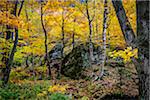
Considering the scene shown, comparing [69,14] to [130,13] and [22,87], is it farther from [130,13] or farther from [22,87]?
[22,87]

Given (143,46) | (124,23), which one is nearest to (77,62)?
(124,23)

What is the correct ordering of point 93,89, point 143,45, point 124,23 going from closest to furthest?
point 143,45 → point 124,23 → point 93,89

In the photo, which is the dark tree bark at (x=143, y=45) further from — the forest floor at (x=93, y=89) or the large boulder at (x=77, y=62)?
the large boulder at (x=77, y=62)

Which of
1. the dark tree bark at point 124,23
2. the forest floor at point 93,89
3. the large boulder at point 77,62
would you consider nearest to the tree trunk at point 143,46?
the dark tree bark at point 124,23

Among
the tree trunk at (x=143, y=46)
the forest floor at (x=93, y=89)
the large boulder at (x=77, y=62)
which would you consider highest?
the tree trunk at (x=143, y=46)

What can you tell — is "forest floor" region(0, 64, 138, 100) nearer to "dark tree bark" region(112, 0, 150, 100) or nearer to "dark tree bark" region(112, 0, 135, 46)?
"dark tree bark" region(112, 0, 135, 46)

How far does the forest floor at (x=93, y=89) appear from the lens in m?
12.1

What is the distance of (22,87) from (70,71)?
5.72 metres

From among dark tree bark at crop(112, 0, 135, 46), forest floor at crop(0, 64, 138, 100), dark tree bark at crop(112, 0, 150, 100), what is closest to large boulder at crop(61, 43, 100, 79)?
forest floor at crop(0, 64, 138, 100)

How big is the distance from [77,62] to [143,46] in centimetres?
1540

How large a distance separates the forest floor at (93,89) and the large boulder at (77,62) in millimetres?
1846

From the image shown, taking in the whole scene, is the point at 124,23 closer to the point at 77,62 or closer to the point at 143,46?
the point at 143,46

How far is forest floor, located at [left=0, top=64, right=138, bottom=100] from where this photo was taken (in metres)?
12.1

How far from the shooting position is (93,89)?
46.5ft
